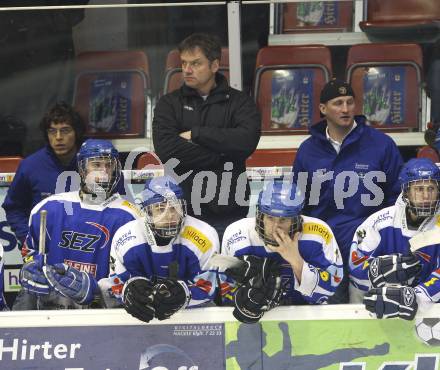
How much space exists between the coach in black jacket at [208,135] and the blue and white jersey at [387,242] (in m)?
0.73

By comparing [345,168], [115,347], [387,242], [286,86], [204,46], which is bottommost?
[115,347]

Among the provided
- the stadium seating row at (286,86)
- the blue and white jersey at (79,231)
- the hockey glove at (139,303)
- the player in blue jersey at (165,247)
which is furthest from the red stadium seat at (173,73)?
the hockey glove at (139,303)

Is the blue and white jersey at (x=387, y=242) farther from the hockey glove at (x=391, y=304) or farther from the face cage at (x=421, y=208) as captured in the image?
the hockey glove at (x=391, y=304)

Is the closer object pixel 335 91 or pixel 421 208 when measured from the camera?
pixel 421 208

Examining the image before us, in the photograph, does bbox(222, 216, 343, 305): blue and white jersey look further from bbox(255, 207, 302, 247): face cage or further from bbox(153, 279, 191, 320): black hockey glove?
bbox(153, 279, 191, 320): black hockey glove

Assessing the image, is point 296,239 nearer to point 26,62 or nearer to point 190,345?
point 190,345

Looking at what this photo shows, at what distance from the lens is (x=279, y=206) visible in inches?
157

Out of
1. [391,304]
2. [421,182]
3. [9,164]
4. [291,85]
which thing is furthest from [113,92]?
[391,304]

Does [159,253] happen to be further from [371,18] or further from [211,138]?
[371,18]

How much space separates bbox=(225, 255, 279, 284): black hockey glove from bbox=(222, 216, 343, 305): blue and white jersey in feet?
0.51

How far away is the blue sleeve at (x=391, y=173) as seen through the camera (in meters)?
4.71

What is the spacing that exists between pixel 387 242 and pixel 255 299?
81 centimetres

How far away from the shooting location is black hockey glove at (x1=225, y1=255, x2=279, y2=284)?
388 cm

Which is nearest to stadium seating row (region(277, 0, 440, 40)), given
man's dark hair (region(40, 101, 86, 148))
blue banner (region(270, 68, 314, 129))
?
blue banner (region(270, 68, 314, 129))
